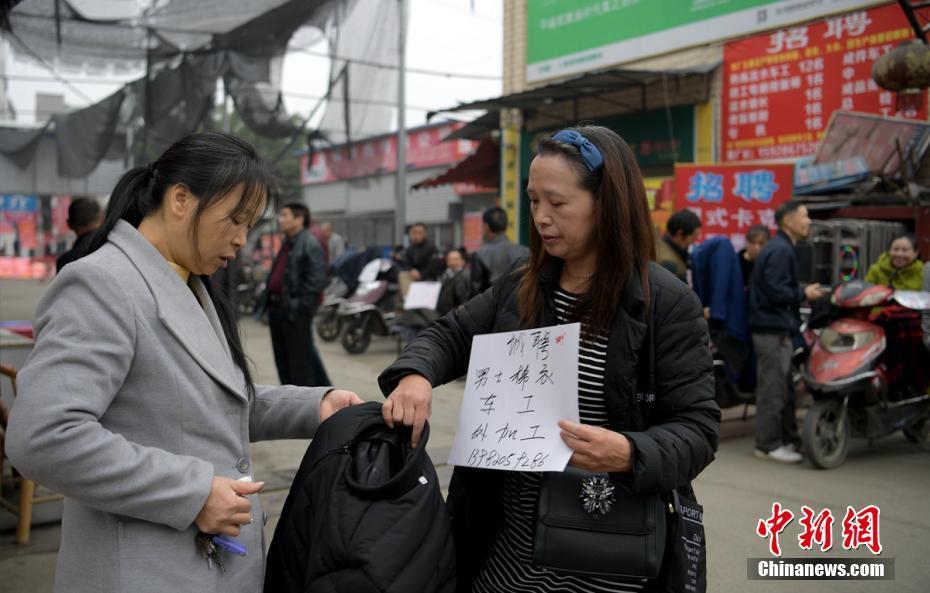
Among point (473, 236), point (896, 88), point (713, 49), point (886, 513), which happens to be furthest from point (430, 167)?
point (886, 513)

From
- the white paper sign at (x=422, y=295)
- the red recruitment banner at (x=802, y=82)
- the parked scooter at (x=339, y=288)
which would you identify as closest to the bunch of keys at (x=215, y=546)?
the white paper sign at (x=422, y=295)

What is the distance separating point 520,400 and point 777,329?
15.1 feet

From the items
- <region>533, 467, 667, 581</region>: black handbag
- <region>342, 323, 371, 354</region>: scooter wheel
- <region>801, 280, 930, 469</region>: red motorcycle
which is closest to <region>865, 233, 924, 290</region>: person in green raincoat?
<region>801, 280, 930, 469</region>: red motorcycle

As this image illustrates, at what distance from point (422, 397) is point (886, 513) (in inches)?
153

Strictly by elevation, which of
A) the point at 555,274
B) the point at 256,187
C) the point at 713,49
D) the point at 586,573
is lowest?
the point at 586,573

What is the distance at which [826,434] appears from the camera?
542cm

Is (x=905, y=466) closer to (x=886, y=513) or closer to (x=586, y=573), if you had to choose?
(x=886, y=513)

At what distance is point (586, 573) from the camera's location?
5.02ft

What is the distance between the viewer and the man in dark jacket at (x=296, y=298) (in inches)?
258

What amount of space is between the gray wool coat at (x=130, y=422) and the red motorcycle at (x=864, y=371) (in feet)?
15.5

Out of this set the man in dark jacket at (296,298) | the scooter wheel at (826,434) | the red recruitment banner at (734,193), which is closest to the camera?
the scooter wheel at (826,434)

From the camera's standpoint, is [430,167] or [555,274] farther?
[430,167]
